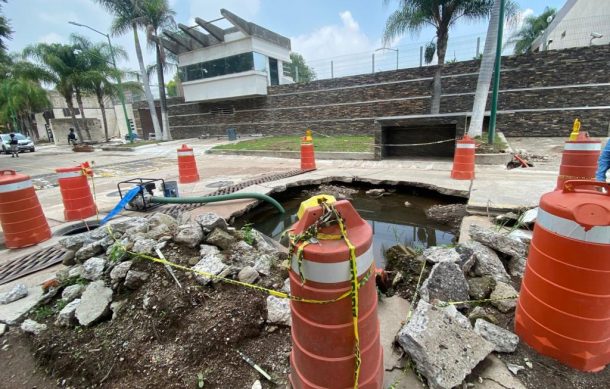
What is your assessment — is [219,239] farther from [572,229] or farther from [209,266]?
[572,229]

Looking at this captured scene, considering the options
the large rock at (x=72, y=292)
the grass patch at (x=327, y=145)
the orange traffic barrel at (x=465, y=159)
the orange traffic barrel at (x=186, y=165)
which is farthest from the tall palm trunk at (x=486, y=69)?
the large rock at (x=72, y=292)

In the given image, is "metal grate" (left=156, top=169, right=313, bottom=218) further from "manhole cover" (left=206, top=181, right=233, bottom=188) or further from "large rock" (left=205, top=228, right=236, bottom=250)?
"large rock" (left=205, top=228, right=236, bottom=250)

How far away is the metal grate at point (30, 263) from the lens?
3.39m

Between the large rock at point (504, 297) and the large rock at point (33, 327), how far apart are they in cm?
378

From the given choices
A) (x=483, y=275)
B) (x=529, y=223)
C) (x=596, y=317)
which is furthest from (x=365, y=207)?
(x=596, y=317)

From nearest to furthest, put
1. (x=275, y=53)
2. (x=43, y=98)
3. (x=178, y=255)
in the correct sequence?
(x=178, y=255) → (x=275, y=53) → (x=43, y=98)

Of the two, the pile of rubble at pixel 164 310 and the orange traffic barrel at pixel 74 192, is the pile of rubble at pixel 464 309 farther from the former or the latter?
the orange traffic barrel at pixel 74 192

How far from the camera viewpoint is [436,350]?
1.75 metres

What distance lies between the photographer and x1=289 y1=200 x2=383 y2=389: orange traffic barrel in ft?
4.56

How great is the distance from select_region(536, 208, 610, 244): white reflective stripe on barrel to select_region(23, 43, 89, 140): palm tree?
29.1 m

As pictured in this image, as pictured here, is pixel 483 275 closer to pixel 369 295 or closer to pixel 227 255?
pixel 369 295

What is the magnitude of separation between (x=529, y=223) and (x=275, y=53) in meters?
23.2

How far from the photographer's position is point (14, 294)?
2.85m

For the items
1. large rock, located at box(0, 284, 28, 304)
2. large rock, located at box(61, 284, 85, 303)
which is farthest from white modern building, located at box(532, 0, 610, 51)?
large rock, located at box(0, 284, 28, 304)
